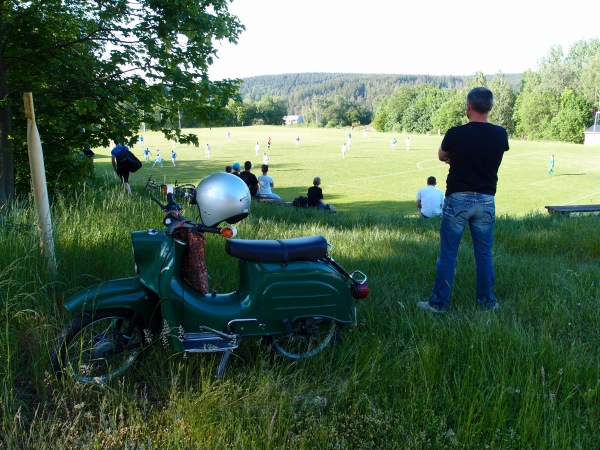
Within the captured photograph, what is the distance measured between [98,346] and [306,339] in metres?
1.38

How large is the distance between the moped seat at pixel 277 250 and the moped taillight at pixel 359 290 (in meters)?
0.35

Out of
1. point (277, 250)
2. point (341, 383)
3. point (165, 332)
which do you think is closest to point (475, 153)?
point (277, 250)

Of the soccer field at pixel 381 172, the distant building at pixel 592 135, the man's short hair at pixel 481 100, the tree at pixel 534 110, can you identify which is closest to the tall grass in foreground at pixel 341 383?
the man's short hair at pixel 481 100

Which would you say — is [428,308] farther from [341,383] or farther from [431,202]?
[431,202]

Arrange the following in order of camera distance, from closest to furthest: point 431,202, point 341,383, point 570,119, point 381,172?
point 341,383
point 431,202
point 381,172
point 570,119

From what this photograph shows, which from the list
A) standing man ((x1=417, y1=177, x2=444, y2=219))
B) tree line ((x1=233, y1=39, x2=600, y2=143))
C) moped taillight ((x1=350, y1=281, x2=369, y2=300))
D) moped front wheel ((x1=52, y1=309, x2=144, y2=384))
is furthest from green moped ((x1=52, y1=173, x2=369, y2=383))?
tree line ((x1=233, y1=39, x2=600, y2=143))

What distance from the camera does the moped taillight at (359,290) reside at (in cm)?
385

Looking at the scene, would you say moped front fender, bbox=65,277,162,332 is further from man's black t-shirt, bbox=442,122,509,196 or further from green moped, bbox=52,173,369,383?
man's black t-shirt, bbox=442,122,509,196

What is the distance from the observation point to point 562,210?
44.7ft

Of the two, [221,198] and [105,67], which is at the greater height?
[105,67]

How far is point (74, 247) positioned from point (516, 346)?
4.01m

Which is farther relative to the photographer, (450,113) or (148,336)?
(450,113)

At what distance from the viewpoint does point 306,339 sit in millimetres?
3812

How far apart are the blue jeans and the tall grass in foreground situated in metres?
0.18
